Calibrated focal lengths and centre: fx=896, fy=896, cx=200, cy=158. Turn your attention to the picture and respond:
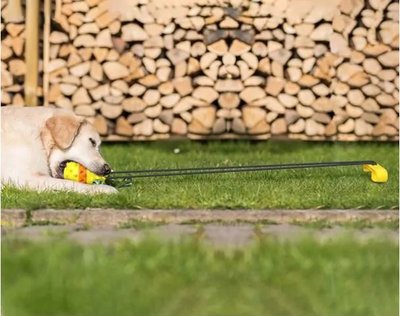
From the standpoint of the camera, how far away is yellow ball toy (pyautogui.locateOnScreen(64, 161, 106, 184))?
18.6 ft

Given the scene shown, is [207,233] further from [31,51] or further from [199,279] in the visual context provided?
[31,51]

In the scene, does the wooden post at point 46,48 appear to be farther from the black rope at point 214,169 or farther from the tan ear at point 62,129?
the tan ear at point 62,129

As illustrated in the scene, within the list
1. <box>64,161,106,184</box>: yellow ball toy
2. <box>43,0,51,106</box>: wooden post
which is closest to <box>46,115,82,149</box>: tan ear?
<box>64,161,106,184</box>: yellow ball toy

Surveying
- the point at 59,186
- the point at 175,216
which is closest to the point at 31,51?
the point at 59,186

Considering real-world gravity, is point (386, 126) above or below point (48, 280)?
above

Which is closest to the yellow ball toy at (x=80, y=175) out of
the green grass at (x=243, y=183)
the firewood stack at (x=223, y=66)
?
the green grass at (x=243, y=183)

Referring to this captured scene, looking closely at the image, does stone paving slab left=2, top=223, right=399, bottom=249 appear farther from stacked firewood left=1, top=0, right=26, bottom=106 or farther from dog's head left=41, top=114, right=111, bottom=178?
stacked firewood left=1, top=0, right=26, bottom=106

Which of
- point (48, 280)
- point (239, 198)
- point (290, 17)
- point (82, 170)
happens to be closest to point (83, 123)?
point (82, 170)

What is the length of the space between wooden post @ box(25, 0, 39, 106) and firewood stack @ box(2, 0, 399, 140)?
16cm

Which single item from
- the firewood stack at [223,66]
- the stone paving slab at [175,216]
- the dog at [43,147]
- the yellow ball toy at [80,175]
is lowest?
the stone paving slab at [175,216]

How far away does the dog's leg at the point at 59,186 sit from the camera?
5297 mm

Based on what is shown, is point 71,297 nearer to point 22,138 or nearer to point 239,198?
point 239,198

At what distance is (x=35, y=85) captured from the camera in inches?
338

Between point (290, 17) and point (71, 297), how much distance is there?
5.90 metres
